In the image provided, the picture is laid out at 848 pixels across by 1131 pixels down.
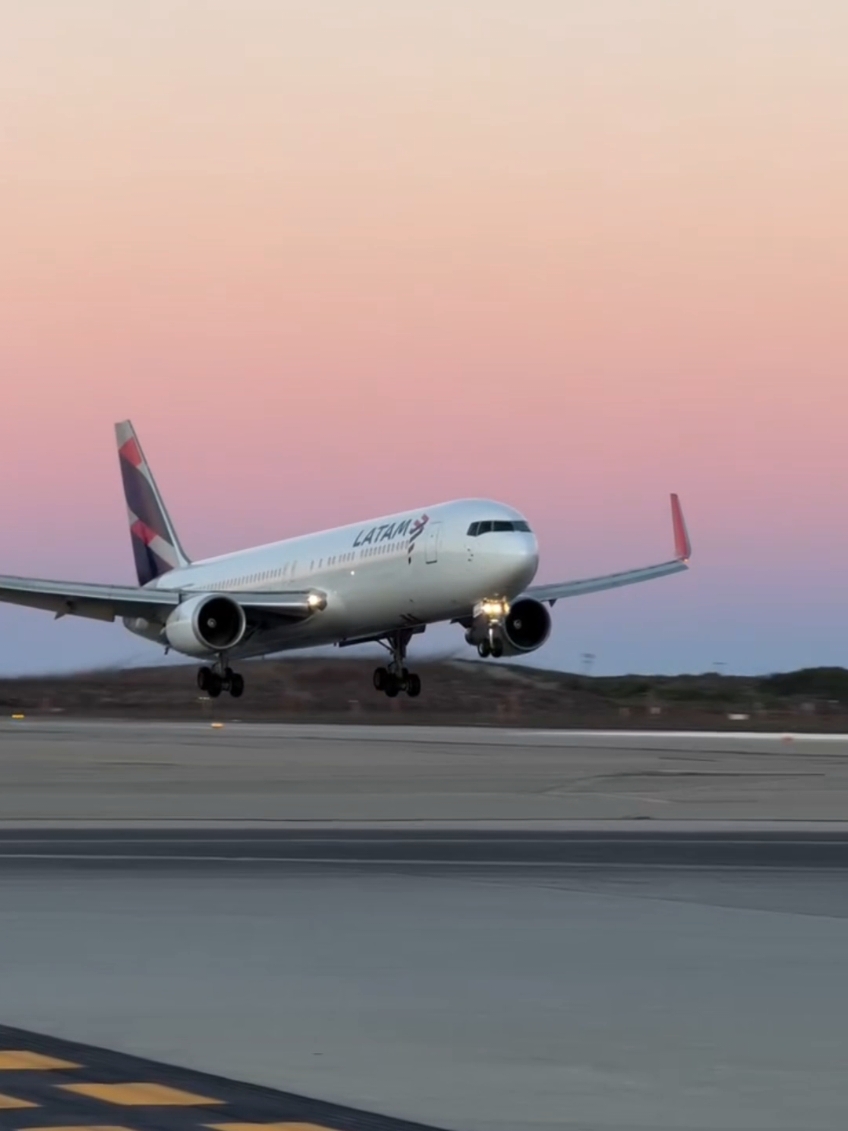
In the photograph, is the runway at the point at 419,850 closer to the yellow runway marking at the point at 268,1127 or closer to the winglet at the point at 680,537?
the yellow runway marking at the point at 268,1127

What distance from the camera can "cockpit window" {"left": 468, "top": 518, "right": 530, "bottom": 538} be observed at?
5250cm

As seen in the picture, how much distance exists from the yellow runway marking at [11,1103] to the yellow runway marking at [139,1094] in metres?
0.25

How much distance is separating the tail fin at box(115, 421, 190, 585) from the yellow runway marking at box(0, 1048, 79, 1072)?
64.7 metres

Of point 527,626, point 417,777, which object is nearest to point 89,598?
point 527,626

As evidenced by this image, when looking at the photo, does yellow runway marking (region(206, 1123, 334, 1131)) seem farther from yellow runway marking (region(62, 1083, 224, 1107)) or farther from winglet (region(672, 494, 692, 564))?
winglet (region(672, 494, 692, 564))

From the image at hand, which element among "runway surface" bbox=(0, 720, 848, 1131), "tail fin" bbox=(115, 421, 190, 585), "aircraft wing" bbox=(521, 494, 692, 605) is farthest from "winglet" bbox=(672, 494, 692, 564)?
"runway surface" bbox=(0, 720, 848, 1131)

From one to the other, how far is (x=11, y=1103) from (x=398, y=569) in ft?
152

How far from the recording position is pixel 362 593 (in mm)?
55906

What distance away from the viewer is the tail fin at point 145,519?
74.9 m

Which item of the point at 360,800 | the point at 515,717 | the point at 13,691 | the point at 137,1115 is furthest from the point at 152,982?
the point at 13,691

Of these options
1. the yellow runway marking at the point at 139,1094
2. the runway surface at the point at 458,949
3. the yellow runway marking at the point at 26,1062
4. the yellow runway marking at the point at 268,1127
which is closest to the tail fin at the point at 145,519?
the runway surface at the point at 458,949

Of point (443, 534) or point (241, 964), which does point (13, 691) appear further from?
point (241, 964)

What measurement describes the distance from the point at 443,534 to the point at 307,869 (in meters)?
35.1

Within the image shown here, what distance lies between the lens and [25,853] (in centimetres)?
1947
